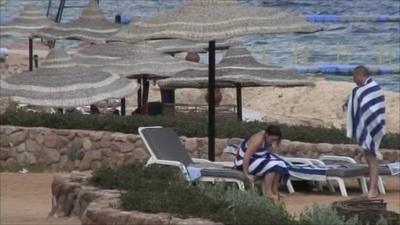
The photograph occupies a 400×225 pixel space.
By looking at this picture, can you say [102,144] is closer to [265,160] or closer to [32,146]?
[32,146]

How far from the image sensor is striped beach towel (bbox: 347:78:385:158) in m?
12.0

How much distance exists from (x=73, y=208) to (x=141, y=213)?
2332 millimetres

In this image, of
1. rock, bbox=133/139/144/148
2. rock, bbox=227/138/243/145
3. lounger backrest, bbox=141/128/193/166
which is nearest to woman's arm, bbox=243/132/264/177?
lounger backrest, bbox=141/128/193/166

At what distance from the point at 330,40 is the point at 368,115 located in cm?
4919

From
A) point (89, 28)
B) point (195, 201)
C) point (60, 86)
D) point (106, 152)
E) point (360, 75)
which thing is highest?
point (360, 75)

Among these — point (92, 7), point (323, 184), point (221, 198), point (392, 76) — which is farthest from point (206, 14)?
point (392, 76)

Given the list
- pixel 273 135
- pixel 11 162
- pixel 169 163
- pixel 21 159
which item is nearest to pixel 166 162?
pixel 169 163

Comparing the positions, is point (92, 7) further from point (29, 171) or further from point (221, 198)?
point (221, 198)

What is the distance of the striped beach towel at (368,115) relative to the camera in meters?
12.0

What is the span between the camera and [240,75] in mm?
17578

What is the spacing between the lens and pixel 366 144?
12039mm

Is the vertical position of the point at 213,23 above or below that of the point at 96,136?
above

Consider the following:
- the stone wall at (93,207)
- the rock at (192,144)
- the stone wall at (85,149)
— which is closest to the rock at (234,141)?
the stone wall at (85,149)

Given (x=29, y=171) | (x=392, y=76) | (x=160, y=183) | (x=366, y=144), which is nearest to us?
(x=160, y=183)
